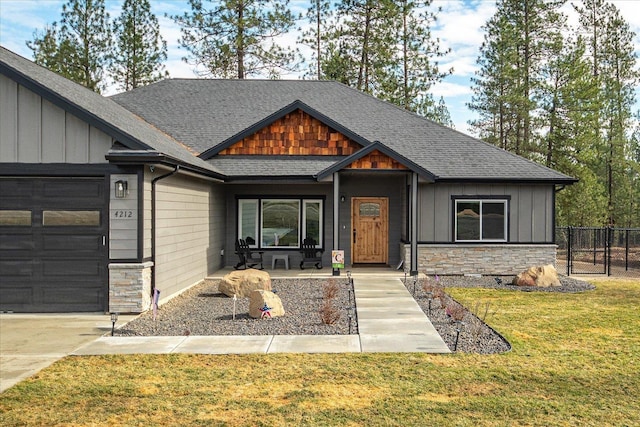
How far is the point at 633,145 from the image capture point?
1414 inches

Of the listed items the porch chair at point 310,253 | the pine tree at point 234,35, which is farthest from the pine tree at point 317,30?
the porch chair at point 310,253

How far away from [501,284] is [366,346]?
7.33m

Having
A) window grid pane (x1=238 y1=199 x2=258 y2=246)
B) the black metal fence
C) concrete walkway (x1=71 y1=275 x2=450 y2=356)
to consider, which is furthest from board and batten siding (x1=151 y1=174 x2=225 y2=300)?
the black metal fence

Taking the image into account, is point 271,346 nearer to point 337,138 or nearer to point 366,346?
point 366,346

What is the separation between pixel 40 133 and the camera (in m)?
9.52

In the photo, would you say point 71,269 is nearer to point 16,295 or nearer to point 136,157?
point 16,295

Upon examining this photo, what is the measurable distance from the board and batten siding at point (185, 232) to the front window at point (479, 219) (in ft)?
22.4

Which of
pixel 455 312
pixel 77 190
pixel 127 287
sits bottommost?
pixel 455 312

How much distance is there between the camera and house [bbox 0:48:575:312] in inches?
375

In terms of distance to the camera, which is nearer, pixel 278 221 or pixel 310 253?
pixel 310 253

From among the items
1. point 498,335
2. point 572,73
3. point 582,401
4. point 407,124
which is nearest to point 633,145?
point 572,73

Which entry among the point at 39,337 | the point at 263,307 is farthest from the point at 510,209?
the point at 39,337

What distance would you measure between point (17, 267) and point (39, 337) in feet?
7.63

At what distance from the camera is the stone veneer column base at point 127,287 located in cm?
948
